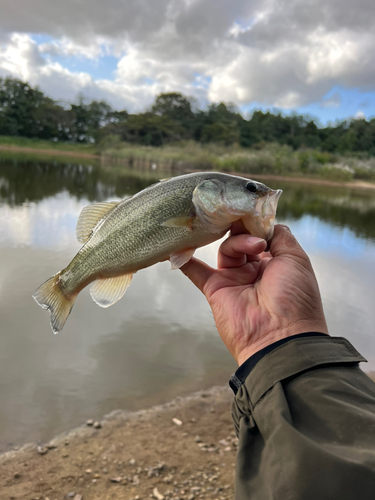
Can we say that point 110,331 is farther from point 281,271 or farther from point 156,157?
point 156,157

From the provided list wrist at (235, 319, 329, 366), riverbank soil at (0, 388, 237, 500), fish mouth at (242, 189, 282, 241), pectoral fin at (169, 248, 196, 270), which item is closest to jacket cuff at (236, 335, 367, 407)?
wrist at (235, 319, 329, 366)

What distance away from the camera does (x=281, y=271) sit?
2035 millimetres

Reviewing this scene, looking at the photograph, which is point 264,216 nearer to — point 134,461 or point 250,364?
point 250,364

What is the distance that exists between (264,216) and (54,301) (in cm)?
144

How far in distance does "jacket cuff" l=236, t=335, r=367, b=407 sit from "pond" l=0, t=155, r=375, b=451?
10.8ft

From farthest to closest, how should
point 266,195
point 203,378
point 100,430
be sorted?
Result: 1. point 203,378
2. point 100,430
3. point 266,195

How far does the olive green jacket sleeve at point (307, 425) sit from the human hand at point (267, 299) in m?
0.26

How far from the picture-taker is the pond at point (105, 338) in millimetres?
4402

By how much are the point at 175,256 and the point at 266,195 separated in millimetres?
680

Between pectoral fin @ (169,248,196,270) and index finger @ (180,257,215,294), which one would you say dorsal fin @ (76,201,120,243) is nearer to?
pectoral fin @ (169,248,196,270)

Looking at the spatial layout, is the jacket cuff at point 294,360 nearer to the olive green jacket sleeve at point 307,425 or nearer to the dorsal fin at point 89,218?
the olive green jacket sleeve at point 307,425

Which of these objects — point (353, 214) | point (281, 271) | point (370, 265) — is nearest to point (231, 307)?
point (281, 271)

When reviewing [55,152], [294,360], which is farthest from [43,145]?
[294,360]

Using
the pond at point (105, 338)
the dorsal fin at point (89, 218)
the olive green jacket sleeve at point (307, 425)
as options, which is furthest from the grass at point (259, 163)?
the olive green jacket sleeve at point (307, 425)
